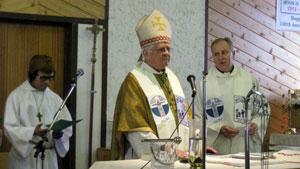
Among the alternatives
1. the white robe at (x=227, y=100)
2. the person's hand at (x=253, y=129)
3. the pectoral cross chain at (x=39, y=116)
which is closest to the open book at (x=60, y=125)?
the pectoral cross chain at (x=39, y=116)

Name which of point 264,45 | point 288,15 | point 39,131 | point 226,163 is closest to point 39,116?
point 39,131

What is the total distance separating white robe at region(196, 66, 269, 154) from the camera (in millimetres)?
4781

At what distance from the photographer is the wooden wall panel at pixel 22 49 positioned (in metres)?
5.52

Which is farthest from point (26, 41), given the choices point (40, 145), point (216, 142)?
point (216, 142)

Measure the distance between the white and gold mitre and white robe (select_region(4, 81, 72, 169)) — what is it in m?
1.15

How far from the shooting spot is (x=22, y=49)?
18.4ft

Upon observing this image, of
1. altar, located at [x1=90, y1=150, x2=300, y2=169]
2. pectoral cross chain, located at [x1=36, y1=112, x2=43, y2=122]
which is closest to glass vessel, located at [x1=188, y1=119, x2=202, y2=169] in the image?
altar, located at [x1=90, y1=150, x2=300, y2=169]

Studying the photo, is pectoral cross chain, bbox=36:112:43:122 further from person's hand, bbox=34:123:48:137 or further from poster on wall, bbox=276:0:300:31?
poster on wall, bbox=276:0:300:31

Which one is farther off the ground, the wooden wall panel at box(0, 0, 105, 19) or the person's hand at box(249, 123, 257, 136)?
the wooden wall panel at box(0, 0, 105, 19)

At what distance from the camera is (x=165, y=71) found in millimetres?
4203

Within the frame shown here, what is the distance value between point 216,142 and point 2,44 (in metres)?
Result: 2.37

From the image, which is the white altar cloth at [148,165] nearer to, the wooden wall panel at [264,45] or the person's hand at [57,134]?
the person's hand at [57,134]

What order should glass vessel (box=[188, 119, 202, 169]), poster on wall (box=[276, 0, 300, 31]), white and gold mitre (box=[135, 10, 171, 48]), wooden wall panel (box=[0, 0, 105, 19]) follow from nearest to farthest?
glass vessel (box=[188, 119, 202, 169]) → white and gold mitre (box=[135, 10, 171, 48]) → wooden wall panel (box=[0, 0, 105, 19]) → poster on wall (box=[276, 0, 300, 31])

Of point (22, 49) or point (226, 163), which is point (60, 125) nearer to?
point (226, 163)
